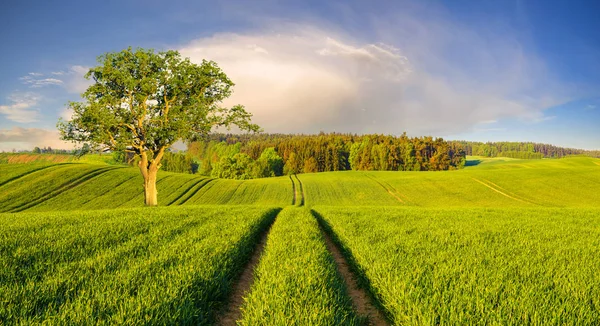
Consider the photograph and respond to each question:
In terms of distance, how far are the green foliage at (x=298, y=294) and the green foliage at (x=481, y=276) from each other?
1022mm

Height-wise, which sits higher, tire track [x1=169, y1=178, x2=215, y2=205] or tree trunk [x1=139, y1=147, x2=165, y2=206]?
tree trunk [x1=139, y1=147, x2=165, y2=206]

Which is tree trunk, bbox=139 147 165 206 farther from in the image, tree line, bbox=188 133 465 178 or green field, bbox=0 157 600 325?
tree line, bbox=188 133 465 178

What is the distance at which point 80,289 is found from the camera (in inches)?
213

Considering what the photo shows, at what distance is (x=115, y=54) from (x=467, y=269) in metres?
33.6

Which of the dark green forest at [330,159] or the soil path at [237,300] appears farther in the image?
the dark green forest at [330,159]

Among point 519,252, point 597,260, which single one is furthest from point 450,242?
point 597,260

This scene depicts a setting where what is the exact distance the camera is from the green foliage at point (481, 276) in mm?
4703

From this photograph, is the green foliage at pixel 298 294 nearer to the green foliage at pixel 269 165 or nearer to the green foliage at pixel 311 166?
the green foliage at pixel 269 165

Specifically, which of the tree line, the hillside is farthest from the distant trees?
the hillside

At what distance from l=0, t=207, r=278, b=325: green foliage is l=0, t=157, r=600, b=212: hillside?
141 feet

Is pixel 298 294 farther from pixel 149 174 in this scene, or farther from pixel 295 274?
pixel 149 174

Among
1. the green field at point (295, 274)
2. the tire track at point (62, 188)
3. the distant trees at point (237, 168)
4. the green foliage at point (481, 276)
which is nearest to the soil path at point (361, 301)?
the green field at point (295, 274)

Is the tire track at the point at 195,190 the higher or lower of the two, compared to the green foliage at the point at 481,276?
lower

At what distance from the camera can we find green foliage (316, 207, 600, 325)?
15.4 feet
